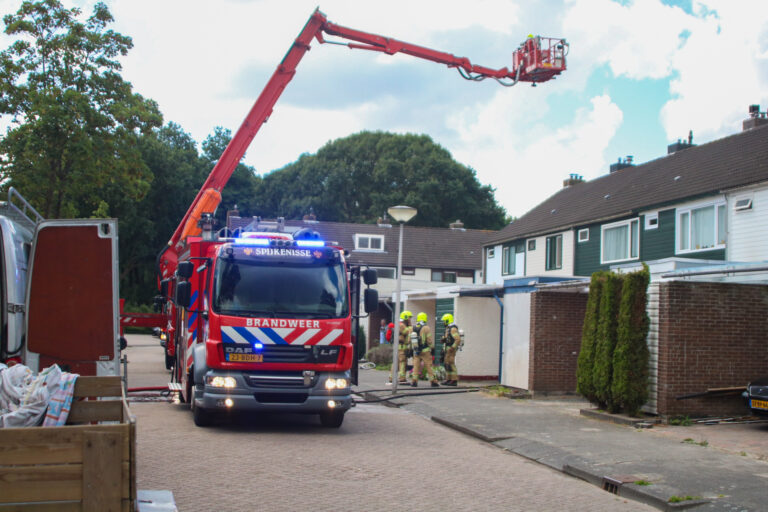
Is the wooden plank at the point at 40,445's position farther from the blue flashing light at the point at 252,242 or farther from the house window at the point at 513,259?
the house window at the point at 513,259

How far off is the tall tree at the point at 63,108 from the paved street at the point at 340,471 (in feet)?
35.8

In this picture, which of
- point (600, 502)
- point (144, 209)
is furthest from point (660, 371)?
point (144, 209)

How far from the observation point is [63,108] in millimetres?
20547

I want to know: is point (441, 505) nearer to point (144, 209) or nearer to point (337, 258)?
point (337, 258)

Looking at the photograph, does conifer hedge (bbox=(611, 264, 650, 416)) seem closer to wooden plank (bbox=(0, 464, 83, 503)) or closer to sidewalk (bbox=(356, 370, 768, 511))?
sidewalk (bbox=(356, 370, 768, 511))

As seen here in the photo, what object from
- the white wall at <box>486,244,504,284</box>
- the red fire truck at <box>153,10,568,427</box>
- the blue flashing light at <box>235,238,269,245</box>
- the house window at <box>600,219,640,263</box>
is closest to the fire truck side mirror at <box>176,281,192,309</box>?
the red fire truck at <box>153,10,568,427</box>

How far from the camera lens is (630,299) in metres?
12.9

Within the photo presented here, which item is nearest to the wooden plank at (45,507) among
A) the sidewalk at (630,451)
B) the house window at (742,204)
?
the sidewalk at (630,451)

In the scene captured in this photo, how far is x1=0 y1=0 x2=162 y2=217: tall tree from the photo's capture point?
2067 cm

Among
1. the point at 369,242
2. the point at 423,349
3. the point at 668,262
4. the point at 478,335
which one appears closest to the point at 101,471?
the point at 668,262

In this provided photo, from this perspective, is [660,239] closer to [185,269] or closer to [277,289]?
[277,289]

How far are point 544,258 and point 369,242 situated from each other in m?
22.8

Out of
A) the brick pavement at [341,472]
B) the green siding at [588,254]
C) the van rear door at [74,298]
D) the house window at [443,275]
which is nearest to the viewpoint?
the brick pavement at [341,472]

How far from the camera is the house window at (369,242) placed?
52791 millimetres
